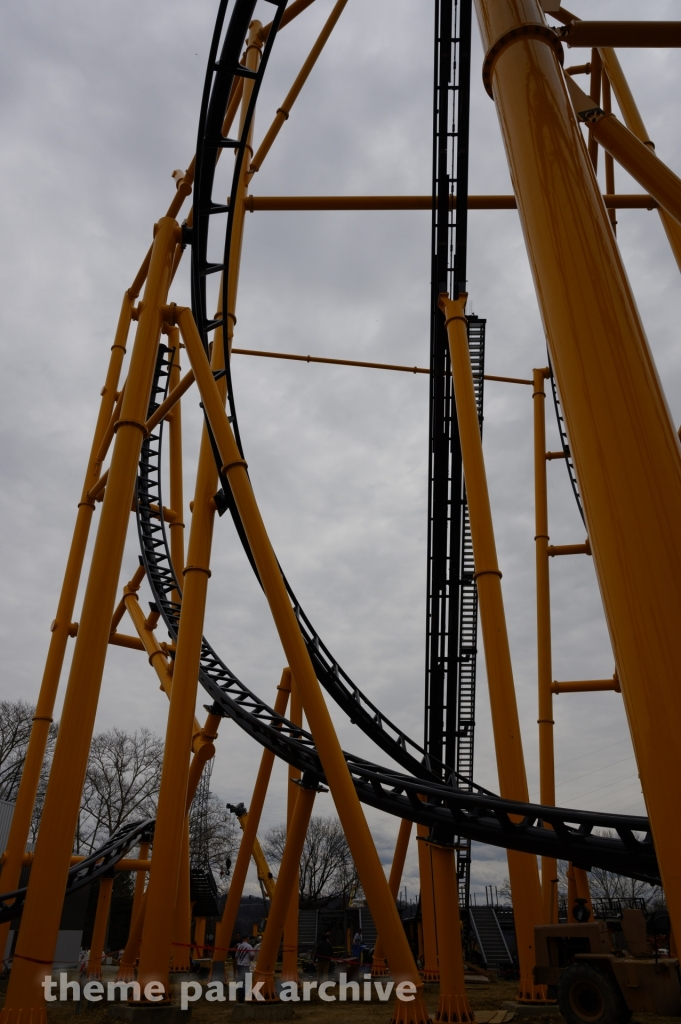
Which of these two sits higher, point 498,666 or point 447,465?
point 447,465

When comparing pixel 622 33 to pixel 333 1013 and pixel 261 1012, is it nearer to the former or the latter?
pixel 261 1012

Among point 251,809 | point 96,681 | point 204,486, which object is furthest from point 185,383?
point 251,809

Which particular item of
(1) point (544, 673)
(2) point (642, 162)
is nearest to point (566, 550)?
(1) point (544, 673)

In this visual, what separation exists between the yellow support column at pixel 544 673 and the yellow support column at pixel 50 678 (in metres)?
5.88

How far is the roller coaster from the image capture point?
5.17ft

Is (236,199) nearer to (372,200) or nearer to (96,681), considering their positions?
(372,200)

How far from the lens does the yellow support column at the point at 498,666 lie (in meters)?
5.84

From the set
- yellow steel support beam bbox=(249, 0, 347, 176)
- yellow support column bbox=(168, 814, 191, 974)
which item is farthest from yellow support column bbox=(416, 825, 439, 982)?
yellow steel support beam bbox=(249, 0, 347, 176)

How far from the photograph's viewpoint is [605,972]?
6.31 m

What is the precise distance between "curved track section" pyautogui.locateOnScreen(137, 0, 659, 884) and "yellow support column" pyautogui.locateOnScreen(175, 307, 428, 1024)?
732 mm

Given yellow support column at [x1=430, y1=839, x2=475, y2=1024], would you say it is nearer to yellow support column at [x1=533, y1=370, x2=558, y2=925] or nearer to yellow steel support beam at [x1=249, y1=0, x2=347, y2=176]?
yellow support column at [x1=533, y1=370, x2=558, y2=925]

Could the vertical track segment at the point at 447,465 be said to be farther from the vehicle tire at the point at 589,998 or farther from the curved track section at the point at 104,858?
the curved track section at the point at 104,858

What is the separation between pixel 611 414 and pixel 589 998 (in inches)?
257

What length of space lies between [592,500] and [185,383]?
6532mm
